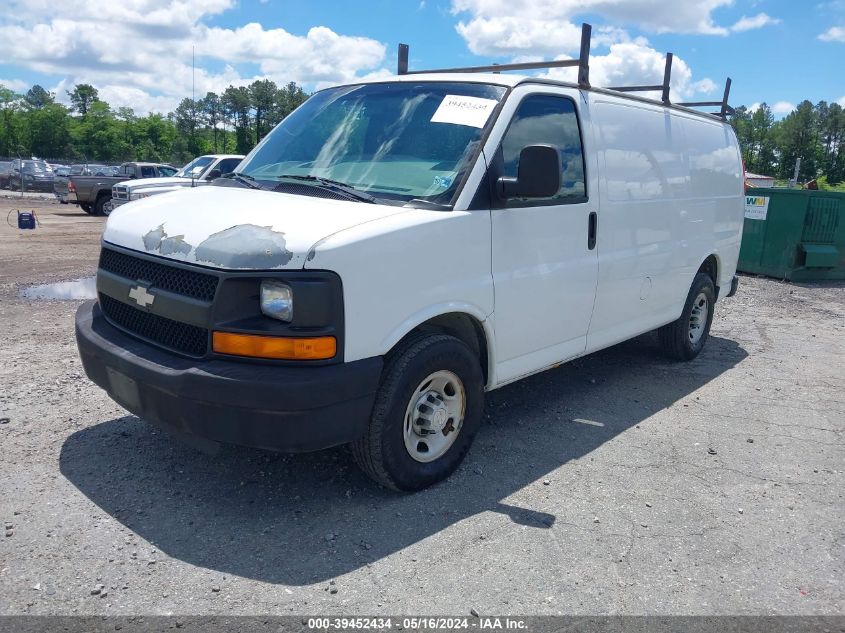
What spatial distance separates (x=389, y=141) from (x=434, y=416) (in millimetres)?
1620

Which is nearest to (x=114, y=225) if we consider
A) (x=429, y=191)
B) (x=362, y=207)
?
(x=362, y=207)

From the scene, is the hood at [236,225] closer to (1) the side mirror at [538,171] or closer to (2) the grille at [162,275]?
(2) the grille at [162,275]

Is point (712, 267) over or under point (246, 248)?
under

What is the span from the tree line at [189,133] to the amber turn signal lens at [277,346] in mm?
→ 72016

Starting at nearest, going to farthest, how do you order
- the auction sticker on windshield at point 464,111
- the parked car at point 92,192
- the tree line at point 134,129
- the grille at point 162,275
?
the grille at point 162,275 → the auction sticker on windshield at point 464,111 → the parked car at point 92,192 → the tree line at point 134,129

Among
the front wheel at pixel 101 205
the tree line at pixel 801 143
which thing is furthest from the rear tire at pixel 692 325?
the tree line at pixel 801 143

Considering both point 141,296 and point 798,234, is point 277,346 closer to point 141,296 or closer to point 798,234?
point 141,296

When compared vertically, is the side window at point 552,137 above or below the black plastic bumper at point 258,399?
above

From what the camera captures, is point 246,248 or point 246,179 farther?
point 246,179

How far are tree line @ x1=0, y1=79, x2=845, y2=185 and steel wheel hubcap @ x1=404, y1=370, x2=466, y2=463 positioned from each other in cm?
7165

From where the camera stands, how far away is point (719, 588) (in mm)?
3182

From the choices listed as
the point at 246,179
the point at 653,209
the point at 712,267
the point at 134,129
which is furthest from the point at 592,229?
the point at 134,129

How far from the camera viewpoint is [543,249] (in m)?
4.36

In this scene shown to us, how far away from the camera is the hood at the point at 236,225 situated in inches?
125
